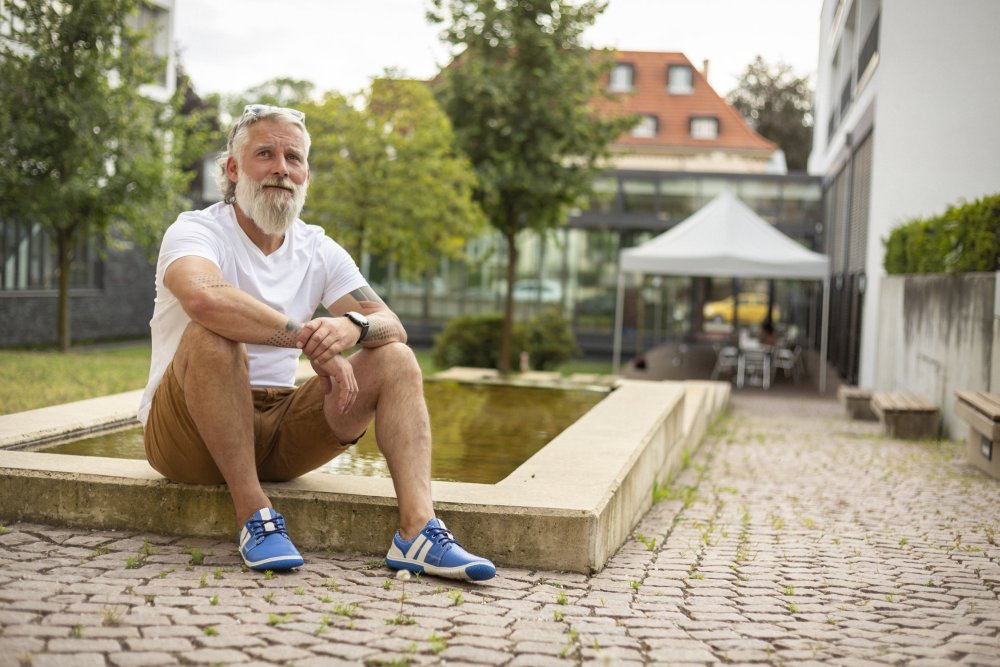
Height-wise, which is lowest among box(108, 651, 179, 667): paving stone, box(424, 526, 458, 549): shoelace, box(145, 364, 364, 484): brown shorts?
box(108, 651, 179, 667): paving stone

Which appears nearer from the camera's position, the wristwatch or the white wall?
the wristwatch

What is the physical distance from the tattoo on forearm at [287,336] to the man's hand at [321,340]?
16 millimetres

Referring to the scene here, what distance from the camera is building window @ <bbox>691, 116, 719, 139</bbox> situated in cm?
4966

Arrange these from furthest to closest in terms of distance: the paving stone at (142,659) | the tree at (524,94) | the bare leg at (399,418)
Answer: the tree at (524,94) < the bare leg at (399,418) < the paving stone at (142,659)

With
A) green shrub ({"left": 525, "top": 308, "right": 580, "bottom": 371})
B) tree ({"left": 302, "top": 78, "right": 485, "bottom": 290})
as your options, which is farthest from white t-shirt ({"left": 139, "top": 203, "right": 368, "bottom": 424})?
green shrub ({"left": 525, "top": 308, "right": 580, "bottom": 371})

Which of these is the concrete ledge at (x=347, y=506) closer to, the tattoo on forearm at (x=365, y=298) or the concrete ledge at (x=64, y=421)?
the concrete ledge at (x=64, y=421)

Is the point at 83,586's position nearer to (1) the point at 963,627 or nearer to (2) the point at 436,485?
(2) the point at 436,485

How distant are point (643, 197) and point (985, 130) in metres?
12.1

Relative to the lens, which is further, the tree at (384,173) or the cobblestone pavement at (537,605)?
the tree at (384,173)

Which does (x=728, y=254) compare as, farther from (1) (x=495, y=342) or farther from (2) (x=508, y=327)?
(1) (x=495, y=342)

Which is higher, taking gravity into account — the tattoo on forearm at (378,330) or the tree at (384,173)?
the tree at (384,173)

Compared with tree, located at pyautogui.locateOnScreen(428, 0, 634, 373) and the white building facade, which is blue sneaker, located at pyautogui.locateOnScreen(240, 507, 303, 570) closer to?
tree, located at pyautogui.locateOnScreen(428, 0, 634, 373)

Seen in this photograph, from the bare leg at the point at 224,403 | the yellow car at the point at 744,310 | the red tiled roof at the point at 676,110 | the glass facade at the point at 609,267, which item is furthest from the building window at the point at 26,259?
the red tiled roof at the point at 676,110

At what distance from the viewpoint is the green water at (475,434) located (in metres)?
5.21
